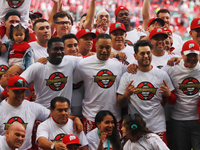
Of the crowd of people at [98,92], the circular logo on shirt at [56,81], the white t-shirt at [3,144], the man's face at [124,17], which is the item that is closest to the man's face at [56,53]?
the crowd of people at [98,92]

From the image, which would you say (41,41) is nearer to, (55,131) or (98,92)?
(98,92)

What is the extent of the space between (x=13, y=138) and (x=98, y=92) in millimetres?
1353

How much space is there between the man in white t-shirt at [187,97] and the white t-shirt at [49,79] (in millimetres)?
1471

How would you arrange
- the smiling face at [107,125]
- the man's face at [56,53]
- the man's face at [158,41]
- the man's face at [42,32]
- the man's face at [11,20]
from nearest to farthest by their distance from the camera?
the smiling face at [107,125] → the man's face at [56,53] → the man's face at [158,41] → the man's face at [42,32] → the man's face at [11,20]

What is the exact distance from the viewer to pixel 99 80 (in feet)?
15.7

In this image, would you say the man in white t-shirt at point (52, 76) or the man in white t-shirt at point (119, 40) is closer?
the man in white t-shirt at point (52, 76)

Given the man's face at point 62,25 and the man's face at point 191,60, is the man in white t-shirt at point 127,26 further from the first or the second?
the man's face at point 191,60

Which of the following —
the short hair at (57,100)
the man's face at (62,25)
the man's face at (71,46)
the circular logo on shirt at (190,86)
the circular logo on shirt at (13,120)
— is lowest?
the circular logo on shirt at (13,120)

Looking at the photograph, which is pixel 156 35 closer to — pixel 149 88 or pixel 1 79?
pixel 149 88

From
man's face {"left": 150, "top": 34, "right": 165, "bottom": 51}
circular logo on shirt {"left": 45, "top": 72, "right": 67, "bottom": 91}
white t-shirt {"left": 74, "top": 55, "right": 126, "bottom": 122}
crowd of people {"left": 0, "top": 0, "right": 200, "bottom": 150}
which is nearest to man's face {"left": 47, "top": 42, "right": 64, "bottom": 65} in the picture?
crowd of people {"left": 0, "top": 0, "right": 200, "bottom": 150}

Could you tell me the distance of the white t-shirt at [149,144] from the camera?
390 cm

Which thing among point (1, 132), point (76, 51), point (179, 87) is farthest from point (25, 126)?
point (179, 87)

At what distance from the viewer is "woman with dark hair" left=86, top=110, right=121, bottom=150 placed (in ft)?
14.8

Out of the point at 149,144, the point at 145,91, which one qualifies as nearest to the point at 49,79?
the point at 145,91
